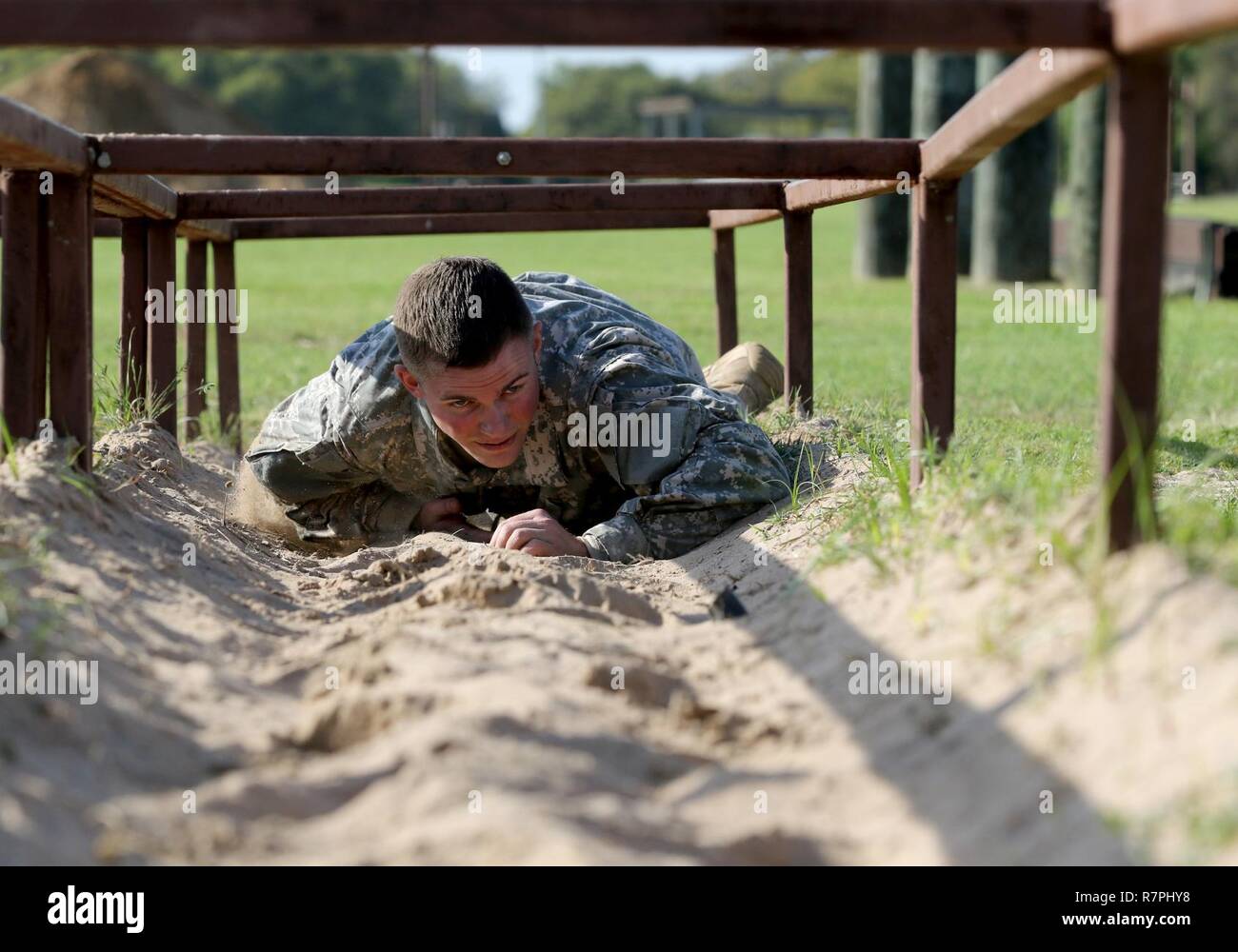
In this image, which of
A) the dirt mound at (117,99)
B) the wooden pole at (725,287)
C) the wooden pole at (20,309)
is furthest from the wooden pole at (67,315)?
the dirt mound at (117,99)

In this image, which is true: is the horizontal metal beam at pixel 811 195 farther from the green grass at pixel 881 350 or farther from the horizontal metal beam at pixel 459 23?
the horizontal metal beam at pixel 459 23

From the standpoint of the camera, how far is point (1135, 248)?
253cm

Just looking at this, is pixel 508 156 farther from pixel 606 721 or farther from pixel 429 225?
pixel 429 225

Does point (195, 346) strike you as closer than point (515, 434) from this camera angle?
No

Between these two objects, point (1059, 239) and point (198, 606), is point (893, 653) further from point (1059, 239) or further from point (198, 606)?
point (1059, 239)

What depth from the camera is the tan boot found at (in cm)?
613

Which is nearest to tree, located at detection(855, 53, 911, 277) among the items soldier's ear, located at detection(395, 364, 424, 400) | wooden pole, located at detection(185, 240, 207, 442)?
wooden pole, located at detection(185, 240, 207, 442)

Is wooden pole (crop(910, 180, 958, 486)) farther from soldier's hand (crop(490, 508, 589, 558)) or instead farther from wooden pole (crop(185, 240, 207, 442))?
wooden pole (crop(185, 240, 207, 442))

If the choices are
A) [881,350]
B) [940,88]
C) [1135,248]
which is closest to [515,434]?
[1135,248]

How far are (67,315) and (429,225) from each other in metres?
2.99

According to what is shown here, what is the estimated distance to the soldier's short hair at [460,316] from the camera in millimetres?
4121

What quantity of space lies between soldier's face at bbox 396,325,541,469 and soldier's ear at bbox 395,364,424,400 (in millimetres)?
102
